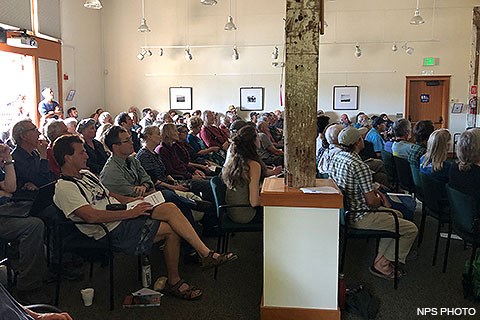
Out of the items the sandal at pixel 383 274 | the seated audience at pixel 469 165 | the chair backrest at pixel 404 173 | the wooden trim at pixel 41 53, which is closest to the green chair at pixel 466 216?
the seated audience at pixel 469 165

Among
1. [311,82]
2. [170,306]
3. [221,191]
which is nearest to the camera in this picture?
[311,82]

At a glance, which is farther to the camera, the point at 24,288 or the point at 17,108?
the point at 17,108

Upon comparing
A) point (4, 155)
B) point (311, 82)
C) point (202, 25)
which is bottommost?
point (4, 155)

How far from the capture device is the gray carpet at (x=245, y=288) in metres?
3.10

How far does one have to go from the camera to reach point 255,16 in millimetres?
12273

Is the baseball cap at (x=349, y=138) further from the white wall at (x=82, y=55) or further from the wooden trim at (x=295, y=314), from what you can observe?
the white wall at (x=82, y=55)

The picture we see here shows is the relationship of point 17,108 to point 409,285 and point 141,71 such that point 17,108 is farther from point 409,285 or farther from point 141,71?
point 409,285

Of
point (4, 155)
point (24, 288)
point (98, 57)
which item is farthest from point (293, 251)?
point (98, 57)

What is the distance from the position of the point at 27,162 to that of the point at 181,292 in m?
1.75

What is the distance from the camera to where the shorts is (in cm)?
320

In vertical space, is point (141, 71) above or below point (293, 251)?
above

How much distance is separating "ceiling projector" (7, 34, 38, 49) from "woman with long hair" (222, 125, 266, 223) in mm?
6459

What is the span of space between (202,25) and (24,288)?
1033 cm

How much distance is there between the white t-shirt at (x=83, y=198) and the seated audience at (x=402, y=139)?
3528mm
